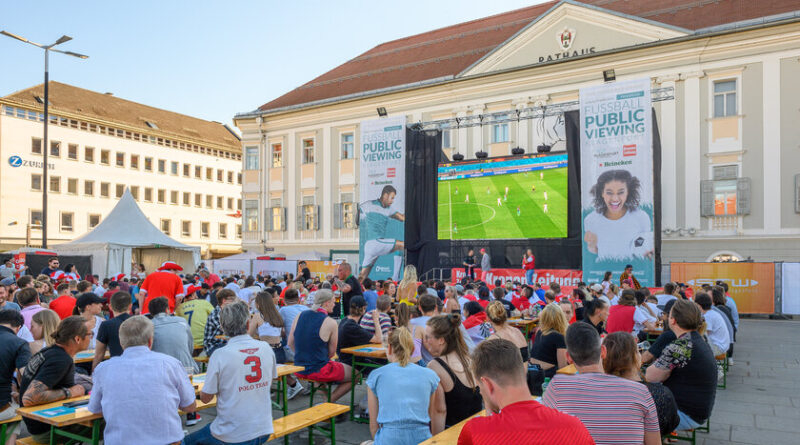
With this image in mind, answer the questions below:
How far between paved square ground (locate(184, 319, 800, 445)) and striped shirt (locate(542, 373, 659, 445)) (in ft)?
10.6

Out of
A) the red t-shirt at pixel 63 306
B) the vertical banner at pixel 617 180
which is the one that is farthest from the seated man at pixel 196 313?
the vertical banner at pixel 617 180

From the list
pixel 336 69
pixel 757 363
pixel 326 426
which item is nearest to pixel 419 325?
pixel 326 426

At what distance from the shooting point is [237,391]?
423cm

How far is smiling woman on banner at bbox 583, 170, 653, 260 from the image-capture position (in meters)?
17.8

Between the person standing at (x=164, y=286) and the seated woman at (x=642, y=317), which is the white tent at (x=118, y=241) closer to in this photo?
the person standing at (x=164, y=286)

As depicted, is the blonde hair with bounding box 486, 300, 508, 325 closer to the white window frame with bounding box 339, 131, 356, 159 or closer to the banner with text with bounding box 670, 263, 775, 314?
the banner with text with bounding box 670, 263, 775, 314

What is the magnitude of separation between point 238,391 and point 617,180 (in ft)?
54.1

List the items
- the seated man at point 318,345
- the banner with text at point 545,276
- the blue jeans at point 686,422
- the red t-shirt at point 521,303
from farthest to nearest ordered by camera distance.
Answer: the banner with text at point 545,276 < the red t-shirt at point 521,303 < the seated man at point 318,345 < the blue jeans at point 686,422

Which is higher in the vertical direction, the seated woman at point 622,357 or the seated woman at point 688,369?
the seated woman at point 622,357

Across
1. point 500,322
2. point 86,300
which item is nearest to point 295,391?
point 86,300

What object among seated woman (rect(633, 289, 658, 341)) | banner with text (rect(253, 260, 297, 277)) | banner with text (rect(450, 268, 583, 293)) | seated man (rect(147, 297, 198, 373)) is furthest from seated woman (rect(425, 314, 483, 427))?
banner with text (rect(253, 260, 297, 277))

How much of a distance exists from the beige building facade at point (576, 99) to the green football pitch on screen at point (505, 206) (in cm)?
285

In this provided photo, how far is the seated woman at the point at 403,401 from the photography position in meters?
3.93

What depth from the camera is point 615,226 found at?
1822 centimetres
